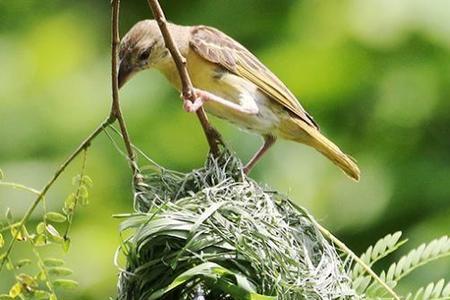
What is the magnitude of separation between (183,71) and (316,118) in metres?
2.17

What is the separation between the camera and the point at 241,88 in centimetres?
386

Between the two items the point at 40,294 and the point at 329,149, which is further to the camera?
the point at 329,149

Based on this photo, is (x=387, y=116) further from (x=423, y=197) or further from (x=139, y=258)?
(x=139, y=258)

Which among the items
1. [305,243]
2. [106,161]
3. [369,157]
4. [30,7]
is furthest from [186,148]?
[305,243]

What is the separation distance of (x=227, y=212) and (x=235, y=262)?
133 mm

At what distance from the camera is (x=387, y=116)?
5.17 meters

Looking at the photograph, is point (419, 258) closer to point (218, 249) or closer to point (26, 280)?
point (218, 249)

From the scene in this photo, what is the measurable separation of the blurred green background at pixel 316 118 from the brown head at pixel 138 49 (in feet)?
3.51

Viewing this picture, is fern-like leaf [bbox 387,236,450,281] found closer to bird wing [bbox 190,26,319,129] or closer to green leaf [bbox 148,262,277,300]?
green leaf [bbox 148,262,277,300]

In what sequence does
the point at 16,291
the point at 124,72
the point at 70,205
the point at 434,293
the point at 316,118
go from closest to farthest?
the point at 16,291
the point at 70,205
the point at 434,293
the point at 124,72
the point at 316,118

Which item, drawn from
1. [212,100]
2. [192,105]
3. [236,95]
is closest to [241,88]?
[236,95]

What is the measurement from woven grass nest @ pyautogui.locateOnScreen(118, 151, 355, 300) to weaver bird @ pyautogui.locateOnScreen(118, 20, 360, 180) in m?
0.66

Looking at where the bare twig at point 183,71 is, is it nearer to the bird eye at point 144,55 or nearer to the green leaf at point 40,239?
the green leaf at point 40,239

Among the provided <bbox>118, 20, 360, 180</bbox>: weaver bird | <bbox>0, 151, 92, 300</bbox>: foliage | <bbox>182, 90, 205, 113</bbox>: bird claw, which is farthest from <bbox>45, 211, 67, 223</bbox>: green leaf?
<bbox>118, 20, 360, 180</bbox>: weaver bird
